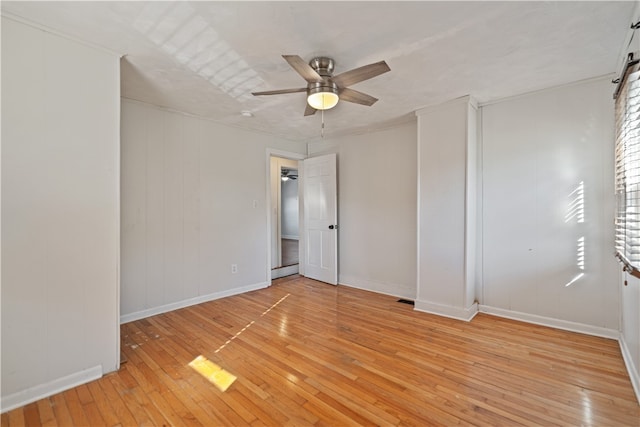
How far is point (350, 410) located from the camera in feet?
5.84

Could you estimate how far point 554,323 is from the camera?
296cm

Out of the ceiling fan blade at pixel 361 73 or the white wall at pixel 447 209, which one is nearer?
the ceiling fan blade at pixel 361 73

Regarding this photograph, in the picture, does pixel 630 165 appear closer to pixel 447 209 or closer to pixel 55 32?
pixel 447 209

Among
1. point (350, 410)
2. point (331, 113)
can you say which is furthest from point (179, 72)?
point (350, 410)

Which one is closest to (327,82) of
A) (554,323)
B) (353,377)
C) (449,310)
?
(353,377)

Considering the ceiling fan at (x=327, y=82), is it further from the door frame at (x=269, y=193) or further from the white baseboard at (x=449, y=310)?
the white baseboard at (x=449, y=310)

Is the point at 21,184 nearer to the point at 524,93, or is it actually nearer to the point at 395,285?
the point at 395,285

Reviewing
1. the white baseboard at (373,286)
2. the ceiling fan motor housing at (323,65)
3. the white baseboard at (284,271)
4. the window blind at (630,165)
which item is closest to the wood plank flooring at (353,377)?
the white baseboard at (373,286)

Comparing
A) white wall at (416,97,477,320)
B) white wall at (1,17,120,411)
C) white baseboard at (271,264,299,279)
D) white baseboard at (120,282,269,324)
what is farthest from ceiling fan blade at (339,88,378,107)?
white baseboard at (271,264,299,279)

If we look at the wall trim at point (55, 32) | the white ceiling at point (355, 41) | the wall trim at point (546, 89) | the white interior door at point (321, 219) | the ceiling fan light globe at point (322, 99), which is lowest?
the white interior door at point (321, 219)

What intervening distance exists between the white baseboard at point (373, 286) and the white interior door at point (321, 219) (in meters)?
0.18

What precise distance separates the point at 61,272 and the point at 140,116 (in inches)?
80.4

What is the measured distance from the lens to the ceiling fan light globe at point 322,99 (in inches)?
90.2

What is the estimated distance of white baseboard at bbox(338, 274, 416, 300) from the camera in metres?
4.10
